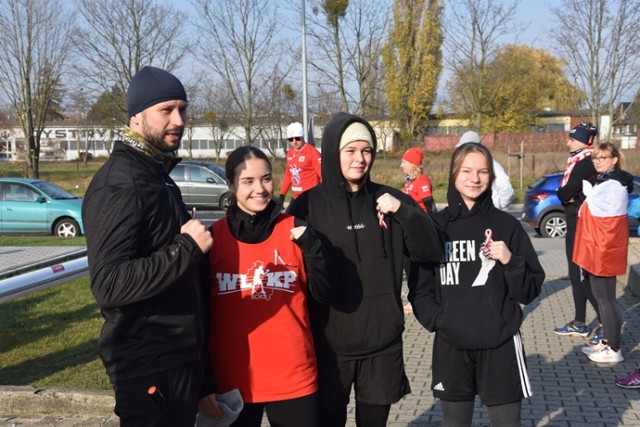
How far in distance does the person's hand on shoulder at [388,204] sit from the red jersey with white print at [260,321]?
416 millimetres

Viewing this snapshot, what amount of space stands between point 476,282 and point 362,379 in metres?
0.72

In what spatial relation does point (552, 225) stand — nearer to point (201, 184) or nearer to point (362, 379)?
point (201, 184)

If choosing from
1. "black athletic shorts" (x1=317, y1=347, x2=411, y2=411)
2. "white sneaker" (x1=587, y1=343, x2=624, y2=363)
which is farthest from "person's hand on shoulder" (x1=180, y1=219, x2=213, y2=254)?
"white sneaker" (x1=587, y1=343, x2=624, y2=363)

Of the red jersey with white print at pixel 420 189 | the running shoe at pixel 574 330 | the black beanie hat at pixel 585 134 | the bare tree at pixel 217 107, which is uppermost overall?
the bare tree at pixel 217 107

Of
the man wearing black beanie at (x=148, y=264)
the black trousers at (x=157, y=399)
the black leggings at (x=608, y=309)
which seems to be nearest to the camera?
the man wearing black beanie at (x=148, y=264)

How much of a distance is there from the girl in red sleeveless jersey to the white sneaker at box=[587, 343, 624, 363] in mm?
3786

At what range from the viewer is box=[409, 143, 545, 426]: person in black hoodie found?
3236mm

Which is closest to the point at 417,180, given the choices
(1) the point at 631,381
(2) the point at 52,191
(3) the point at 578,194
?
(3) the point at 578,194

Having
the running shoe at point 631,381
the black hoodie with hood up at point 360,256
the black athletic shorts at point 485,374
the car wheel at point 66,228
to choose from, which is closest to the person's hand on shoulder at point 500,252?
the black hoodie with hood up at point 360,256

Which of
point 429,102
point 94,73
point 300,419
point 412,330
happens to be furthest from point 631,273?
point 429,102

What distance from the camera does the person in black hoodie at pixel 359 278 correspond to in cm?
312

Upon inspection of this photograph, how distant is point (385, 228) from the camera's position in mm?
3160

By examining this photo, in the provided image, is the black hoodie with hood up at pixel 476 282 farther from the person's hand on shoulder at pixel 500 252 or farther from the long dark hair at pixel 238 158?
the long dark hair at pixel 238 158

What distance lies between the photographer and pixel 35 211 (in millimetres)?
16469
